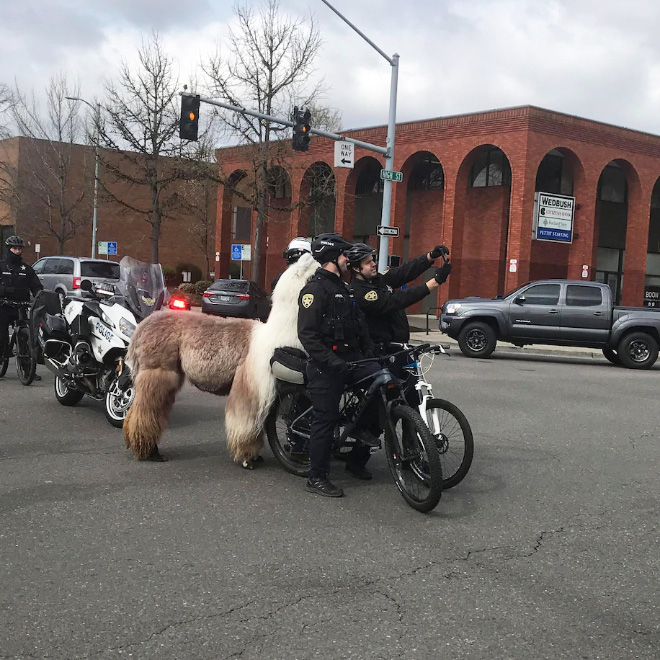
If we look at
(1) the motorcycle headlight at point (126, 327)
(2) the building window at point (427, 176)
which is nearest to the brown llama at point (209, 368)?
(1) the motorcycle headlight at point (126, 327)

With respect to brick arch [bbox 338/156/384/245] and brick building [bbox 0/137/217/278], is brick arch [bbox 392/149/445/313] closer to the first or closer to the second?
brick arch [bbox 338/156/384/245]

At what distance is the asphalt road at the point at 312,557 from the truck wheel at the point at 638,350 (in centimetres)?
974

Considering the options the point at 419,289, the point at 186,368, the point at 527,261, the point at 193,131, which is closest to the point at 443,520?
the point at 419,289

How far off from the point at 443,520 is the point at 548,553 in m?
0.76

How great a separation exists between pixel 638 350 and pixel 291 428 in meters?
12.6

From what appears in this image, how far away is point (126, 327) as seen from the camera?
24.6ft

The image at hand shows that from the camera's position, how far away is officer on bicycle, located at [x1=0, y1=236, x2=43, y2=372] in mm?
10055

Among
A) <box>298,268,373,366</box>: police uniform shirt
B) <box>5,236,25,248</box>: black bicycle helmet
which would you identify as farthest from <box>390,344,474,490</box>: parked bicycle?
<box>5,236,25,248</box>: black bicycle helmet

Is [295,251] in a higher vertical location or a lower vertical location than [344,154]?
lower

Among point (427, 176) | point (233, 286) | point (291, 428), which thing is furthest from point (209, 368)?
point (427, 176)

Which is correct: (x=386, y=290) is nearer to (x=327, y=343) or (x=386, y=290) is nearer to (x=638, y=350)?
(x=327, y=343)

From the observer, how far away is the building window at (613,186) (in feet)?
119

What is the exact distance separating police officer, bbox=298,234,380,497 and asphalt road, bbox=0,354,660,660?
36 centimetres

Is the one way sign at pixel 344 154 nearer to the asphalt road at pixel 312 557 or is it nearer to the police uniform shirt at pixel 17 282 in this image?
the police uniform shirt at pixel 17 282
